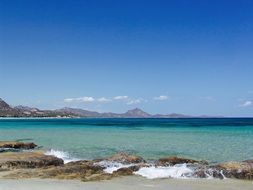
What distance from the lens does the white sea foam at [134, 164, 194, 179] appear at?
24.9m

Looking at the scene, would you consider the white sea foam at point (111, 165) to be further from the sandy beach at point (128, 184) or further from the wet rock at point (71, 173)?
the sandy beach at point (128, 184)

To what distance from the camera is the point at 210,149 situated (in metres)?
43.5

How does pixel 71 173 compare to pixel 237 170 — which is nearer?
pixel 237 170

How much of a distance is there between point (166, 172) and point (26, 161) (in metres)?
9.65

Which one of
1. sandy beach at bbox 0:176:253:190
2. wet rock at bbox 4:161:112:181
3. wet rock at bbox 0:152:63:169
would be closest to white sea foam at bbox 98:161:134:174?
wet rock at bbox 4:161:112:181

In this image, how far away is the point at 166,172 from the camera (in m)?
25.6

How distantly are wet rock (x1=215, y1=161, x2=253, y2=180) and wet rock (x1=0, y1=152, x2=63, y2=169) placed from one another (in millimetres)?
11462

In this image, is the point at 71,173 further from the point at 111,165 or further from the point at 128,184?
the point at 128,184

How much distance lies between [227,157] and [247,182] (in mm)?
13865

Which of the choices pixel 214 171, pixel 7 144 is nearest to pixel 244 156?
pixel 214 171

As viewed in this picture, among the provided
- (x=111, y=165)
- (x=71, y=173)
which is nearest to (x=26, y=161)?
(x=71, y=173)

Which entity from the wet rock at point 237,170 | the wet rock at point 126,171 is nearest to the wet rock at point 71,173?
the wet rock at point 126,171

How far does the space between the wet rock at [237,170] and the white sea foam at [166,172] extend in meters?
1.85

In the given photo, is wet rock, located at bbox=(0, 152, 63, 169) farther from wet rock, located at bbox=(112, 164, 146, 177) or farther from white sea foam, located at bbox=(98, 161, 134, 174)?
wet rock, located at bbox=(112, 164, 146, 177)
